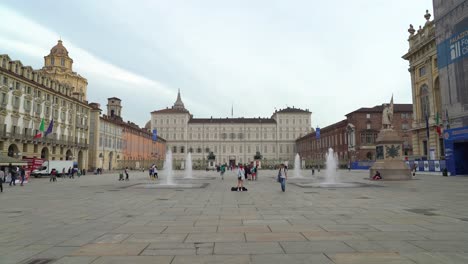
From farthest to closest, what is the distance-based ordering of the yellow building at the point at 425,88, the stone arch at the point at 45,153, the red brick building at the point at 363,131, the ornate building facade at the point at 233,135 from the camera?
1. the ornate building facade at the point at 233,135
2. the red brick building at the point at 363,131
3. the stone arch at the point at 45,153
4. the yellow building at the point at 425,88

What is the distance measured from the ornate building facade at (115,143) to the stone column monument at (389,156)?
50.7 m

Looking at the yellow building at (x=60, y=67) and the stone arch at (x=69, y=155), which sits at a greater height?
the yellow building at (x=60, y=67)

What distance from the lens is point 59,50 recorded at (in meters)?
73.3

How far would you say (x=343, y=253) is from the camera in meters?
5.43

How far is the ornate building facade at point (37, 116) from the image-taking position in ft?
132

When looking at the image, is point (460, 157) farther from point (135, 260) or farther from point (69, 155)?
point (69, 155)

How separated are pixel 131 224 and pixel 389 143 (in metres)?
25.9

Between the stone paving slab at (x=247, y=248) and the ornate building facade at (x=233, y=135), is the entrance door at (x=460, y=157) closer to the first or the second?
the stone paving slab at (x=247, y=248)

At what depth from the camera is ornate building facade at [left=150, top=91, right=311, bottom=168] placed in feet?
398

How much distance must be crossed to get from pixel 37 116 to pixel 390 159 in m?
46.8

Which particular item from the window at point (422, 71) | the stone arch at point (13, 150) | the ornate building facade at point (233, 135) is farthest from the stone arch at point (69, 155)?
the ornate building facade at point (233, 135)

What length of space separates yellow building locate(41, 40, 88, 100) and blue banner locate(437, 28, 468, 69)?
66.4 meters

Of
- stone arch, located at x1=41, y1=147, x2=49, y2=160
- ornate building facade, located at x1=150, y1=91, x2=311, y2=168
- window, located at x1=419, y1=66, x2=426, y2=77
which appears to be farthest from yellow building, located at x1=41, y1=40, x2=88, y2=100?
window, located at x1=419, y1=66, x2=426, y2=77

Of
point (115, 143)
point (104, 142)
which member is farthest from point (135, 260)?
point (115, 143)
